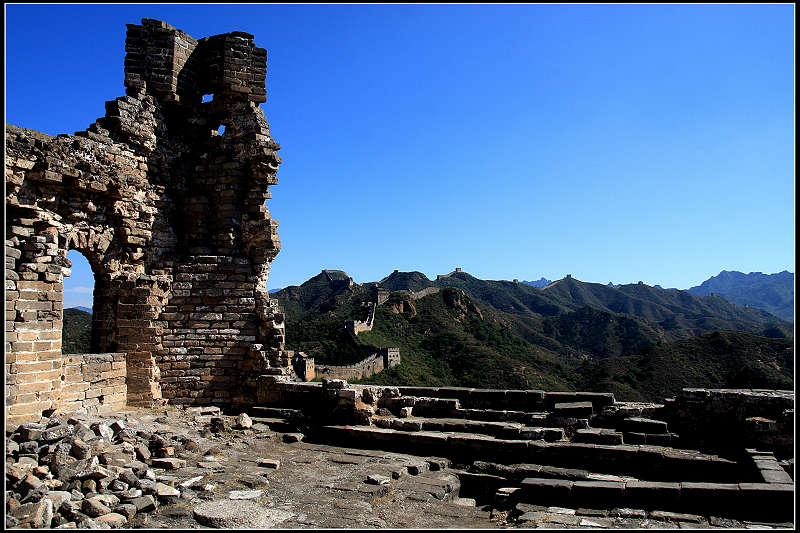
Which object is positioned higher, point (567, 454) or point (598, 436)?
point (598, 436)

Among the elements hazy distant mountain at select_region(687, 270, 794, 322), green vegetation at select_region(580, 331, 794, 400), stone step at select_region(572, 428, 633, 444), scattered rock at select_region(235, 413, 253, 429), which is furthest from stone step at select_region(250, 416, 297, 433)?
hazy distant mountain at select_region(687, 270, 794, 322)

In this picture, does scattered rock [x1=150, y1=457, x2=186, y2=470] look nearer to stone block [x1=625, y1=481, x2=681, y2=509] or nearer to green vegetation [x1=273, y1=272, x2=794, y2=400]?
stone block [x1=625, y1=481, x2=681, y2=509]

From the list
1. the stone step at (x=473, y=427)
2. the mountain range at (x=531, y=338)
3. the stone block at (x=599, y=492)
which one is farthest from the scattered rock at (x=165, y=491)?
the mountain range at (x=531, y=338)

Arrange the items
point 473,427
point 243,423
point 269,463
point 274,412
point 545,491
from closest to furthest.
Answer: point 545,491 → point 269,463 → point 473,427 → point 243,423 → point 274,412

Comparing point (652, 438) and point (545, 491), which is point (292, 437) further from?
point (652, 438)

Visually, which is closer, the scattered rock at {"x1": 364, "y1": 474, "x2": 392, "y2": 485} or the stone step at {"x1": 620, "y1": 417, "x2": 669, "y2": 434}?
the scattered rock at {"x1": 364, "y1": 474, "x2": 392, "y2": 485}

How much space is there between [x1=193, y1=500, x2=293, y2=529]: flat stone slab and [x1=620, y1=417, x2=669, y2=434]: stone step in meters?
4.87

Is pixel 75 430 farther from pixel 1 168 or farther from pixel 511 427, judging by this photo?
pixel 511 427

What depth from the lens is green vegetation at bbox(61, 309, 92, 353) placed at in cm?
1753

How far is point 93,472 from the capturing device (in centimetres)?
569

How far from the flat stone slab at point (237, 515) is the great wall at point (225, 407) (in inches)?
0.9

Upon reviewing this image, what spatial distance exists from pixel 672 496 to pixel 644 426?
2.22 metres

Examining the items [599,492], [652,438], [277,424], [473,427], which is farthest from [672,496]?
[277,424]

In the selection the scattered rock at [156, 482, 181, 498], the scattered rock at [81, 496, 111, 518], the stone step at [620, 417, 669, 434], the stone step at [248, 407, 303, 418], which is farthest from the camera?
the stone step at [248, 407, 303, 418]
